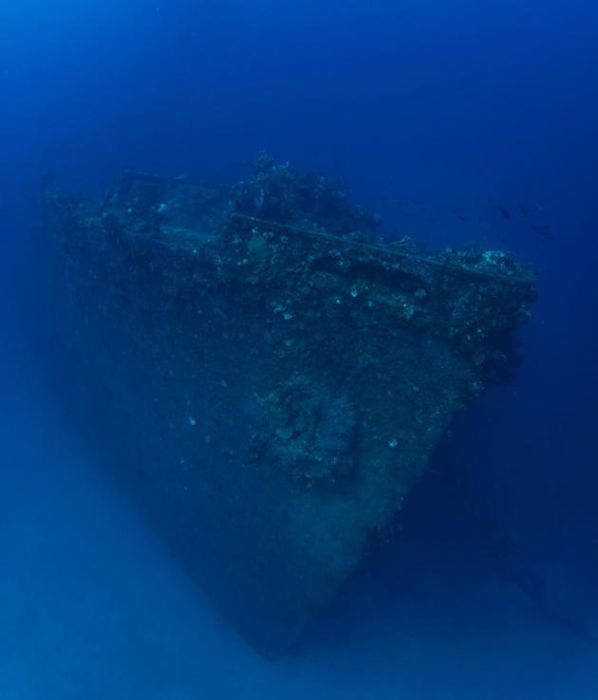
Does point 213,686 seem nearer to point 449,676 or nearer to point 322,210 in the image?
point 449,676

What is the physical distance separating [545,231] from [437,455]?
720 cm

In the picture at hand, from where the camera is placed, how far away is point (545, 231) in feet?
41.7

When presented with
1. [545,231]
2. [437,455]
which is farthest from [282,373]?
[545,231]

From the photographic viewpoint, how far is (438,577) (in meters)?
9.27

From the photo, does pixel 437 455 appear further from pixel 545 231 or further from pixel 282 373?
pixel 545 231

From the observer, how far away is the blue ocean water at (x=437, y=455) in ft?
29.5

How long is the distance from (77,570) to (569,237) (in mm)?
14764

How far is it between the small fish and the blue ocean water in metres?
0.25

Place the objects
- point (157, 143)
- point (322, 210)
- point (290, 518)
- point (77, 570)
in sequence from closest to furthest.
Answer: point (290, 518) → point (322, 210) → point (77, 570) → point (157, 143)

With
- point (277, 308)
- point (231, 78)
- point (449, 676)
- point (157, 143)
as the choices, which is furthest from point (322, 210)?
point (231, 78)

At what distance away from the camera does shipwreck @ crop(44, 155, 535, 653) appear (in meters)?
5.55

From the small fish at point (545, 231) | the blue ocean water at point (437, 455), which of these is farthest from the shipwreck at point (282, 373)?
the small fish at point (545, 231)

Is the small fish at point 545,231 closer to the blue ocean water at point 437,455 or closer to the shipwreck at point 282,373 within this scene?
the blue ocean water at point 437,455

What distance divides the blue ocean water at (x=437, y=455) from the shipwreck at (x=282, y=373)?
2795mm
